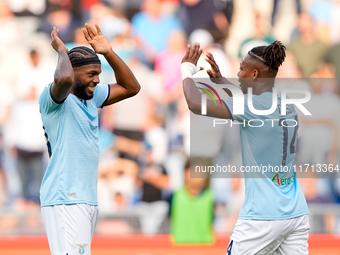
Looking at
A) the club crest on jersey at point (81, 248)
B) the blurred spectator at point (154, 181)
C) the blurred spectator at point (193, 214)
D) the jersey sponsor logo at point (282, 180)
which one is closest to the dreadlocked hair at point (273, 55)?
the jersey sponsor logo at point (282, 180)

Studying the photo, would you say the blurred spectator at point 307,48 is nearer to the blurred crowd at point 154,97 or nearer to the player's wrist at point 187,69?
the blurred crowd at point 154,97

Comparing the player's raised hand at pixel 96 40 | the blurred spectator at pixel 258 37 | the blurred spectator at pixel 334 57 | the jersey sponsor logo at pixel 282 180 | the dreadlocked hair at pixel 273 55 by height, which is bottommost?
the jersey sponsor logo at pixel 282 180

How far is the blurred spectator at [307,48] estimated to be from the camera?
9.27 metres

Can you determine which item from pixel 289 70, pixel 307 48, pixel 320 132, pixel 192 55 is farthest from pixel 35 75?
pixel 192 55

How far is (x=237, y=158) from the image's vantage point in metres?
8.74

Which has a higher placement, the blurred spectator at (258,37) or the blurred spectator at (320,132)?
the blurred spectator at (258,37)

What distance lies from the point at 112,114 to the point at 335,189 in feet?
13.2

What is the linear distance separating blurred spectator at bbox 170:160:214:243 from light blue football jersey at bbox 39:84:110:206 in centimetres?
408

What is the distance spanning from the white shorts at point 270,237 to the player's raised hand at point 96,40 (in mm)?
1659

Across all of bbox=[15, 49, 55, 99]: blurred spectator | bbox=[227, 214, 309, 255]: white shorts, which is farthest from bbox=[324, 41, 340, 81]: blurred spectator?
bbox=[227, 214, 309, 255]: white shorts

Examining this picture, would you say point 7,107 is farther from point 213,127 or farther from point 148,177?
point 213,127

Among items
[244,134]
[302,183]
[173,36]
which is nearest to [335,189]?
[302,183]

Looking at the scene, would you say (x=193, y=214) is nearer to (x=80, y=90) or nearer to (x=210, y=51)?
(x=210, y=51)

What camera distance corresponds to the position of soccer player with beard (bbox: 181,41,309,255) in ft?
11.9
